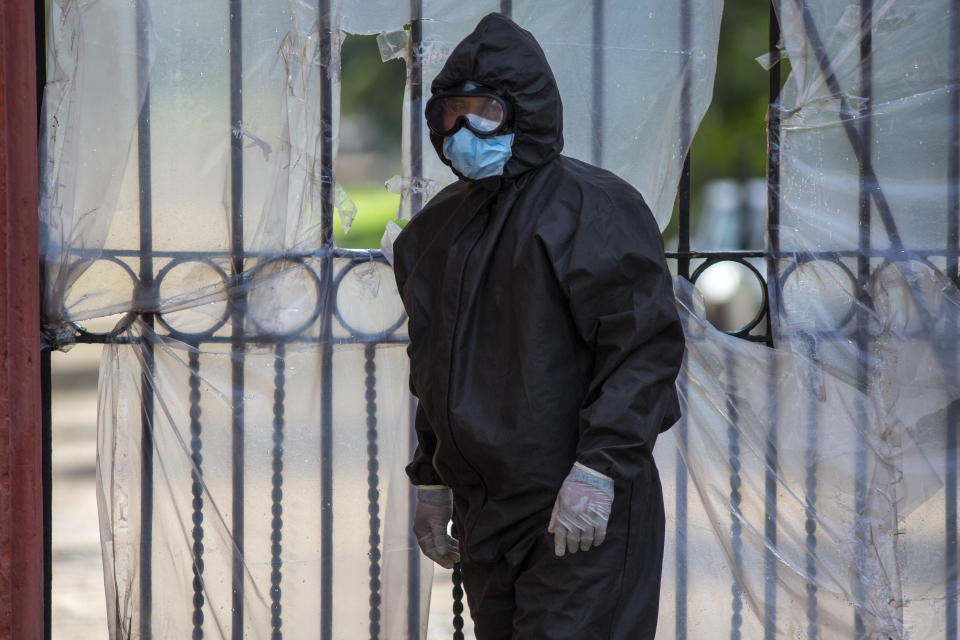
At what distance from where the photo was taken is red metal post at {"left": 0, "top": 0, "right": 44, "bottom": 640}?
113 inches

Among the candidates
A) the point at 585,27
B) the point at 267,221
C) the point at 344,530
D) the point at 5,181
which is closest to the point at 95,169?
the point at 5,181

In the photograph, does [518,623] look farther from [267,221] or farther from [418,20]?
[418,20]

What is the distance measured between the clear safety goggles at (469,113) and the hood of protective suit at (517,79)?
27 mm

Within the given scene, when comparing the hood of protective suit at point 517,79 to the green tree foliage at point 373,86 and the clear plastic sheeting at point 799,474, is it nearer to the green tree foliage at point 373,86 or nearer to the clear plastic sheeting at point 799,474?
the green tree foliage at point 373,86

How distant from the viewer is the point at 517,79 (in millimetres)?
2209

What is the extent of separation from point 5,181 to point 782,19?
2203 mm

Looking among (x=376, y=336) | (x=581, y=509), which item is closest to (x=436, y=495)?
(x=581, y=509)

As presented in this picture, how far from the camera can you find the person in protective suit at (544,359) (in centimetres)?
215

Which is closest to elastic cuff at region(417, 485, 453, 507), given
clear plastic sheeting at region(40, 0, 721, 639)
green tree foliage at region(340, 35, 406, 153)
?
clear plastic sheeting at region(40, 0, 721, 639)

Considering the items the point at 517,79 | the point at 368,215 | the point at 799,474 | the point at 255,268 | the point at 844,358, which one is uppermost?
the point at 517,79

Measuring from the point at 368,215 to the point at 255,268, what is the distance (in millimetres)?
356

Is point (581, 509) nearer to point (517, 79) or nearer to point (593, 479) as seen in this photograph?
point (593, 479)

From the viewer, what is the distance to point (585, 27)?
10.2ft

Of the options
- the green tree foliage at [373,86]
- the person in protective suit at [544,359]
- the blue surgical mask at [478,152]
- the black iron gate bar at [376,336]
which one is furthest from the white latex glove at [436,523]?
the green tree foliage at [373,86]
